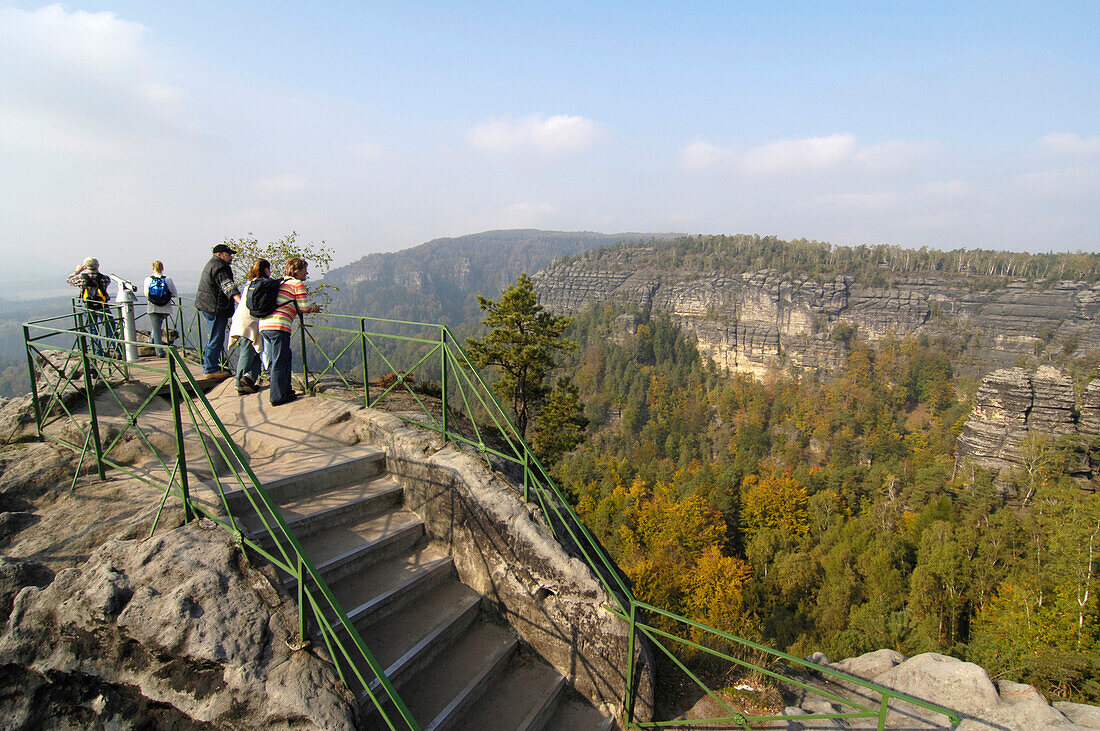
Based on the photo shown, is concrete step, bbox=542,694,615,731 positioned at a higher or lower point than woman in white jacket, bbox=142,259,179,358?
lower

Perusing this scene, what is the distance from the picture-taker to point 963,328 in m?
99.4

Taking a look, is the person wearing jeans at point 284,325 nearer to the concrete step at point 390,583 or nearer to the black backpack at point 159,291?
the concrete step at point 390,583

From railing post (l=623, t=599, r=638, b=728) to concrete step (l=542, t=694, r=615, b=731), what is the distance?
0.14m

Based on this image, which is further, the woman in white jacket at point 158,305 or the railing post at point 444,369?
the woman in white jacket at point 158,305

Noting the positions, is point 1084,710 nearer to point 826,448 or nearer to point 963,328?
point 826,448

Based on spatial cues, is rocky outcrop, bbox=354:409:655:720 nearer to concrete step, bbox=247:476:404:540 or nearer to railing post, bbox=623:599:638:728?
railing post, bbox=623:599:638:728

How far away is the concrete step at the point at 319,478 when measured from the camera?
399 cm

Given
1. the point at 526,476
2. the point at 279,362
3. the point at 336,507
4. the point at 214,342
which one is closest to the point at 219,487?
the point at 336,507

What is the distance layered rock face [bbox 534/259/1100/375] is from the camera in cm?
9119

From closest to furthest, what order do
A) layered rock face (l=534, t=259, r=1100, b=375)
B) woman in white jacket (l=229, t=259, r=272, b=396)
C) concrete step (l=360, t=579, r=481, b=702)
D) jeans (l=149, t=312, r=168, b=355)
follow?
concrete step (l=360, t=579, r=481, b=702)
woman in white jacket (l=229, t=259, r=272, b=396)
jeans (l=149, t=312, r=168, b=355)
layered rock face (l=534, t=259, r=1100, b=375)

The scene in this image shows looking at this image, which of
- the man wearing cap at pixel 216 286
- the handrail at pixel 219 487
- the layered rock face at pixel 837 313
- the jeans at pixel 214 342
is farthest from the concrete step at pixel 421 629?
the layered rock face at pixel 837 313

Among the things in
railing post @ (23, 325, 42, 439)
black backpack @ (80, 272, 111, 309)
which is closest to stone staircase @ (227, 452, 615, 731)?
railing post @ (23, 325, 42, 439)

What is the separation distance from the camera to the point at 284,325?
5.77 metres

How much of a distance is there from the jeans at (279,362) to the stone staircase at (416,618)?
1.92m
